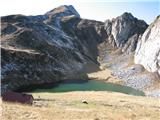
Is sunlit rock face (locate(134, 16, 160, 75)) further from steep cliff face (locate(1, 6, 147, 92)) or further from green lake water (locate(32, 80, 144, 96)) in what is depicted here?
steep cliff face (locate(1, 6, 147, 92))

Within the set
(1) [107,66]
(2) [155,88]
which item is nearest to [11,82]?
(2) [155,88]

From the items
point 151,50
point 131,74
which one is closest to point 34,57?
point 131,74

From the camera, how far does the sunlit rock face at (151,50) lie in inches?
5897

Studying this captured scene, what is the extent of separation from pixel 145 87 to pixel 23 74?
48631 millimetres

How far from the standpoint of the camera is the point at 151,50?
162 metres

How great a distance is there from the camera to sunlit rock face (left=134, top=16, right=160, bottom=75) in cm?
14979

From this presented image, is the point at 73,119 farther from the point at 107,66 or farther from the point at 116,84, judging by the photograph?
the point at 107,66

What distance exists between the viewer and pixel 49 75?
137 meters

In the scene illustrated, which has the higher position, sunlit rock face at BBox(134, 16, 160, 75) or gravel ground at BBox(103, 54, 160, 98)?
sunlit rock face at BBox(134, 16, 160, 75)

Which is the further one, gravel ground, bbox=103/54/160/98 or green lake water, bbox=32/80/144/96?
gravel ground, bbox=103/54/160/98

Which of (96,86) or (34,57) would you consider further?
(34,57)

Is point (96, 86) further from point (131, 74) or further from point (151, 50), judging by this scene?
point (151, 50)

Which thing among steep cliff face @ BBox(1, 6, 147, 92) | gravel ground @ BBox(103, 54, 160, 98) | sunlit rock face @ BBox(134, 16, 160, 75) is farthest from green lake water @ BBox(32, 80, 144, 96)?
sunlit rock face @ BBox(134, 16, 160, 75)

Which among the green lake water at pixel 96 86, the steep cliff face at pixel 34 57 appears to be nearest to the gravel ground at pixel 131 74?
the green lake water at pixel 96 86
